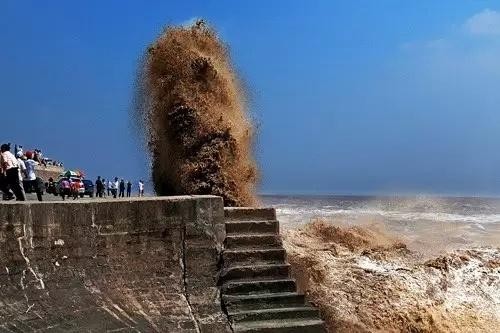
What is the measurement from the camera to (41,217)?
19.9 ft

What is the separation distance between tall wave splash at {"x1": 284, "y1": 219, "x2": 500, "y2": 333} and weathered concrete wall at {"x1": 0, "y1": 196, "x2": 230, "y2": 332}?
1811mm

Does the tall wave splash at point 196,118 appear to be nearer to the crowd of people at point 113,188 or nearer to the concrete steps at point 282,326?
the concrete steps at point 282,326

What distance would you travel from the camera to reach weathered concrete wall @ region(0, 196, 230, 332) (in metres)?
5.90

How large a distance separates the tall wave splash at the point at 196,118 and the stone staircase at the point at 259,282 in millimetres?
1565

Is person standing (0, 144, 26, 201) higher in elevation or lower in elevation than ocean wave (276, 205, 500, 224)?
higher

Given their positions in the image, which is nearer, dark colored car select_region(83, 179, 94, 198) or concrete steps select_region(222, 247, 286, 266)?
concrete steps select_region(222, 247, 286, 266)

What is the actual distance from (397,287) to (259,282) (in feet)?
8.01

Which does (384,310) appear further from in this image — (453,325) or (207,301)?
(207,301)

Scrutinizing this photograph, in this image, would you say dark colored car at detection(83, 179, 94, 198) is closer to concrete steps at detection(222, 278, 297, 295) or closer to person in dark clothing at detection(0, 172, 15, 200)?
person in dark clothing at detection(0, 172, 15, 200)

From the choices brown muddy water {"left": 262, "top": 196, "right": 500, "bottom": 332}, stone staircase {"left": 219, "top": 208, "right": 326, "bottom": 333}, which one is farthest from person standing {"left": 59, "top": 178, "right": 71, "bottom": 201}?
stone staircase {"left": 219, "top": 208, "right": 326, "bottom": 333}

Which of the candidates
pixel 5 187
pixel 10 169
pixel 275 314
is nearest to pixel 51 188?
pixel 5 187

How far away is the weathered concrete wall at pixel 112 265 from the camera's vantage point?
5902 mm

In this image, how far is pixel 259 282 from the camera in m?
6.55

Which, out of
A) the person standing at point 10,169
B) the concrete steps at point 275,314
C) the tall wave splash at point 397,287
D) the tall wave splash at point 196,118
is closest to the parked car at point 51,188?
the tall wave splash at point 196,118
